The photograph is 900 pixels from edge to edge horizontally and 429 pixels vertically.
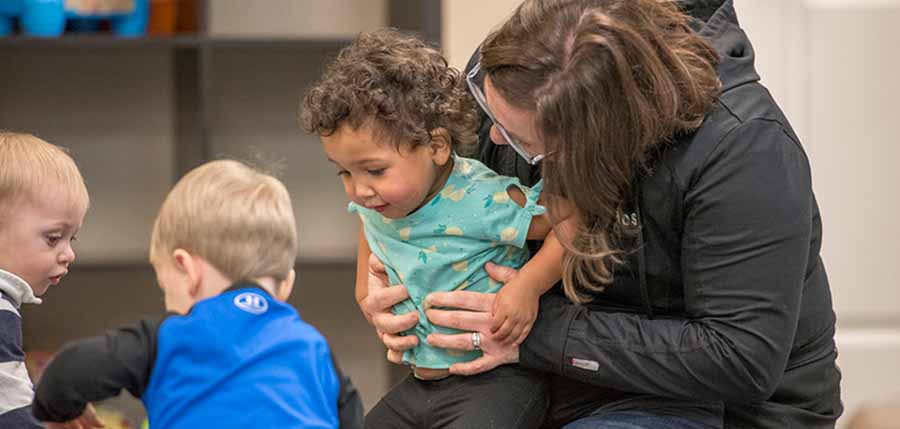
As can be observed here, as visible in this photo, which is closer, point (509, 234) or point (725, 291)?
point (725, 291)

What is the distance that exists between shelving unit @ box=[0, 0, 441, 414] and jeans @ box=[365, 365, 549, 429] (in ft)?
4.39

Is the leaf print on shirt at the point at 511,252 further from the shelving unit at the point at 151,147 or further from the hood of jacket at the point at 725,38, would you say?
the shelving unit at the point at 151,147

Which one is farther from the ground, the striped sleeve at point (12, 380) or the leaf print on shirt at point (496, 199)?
the leaf print on shirt at point (496, 199)

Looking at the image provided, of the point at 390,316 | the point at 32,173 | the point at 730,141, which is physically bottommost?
the point at 390,316

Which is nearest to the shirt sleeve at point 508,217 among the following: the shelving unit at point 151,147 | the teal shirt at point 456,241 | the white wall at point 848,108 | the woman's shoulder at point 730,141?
the teal shirt at point 456,241

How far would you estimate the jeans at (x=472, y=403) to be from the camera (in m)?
1.75

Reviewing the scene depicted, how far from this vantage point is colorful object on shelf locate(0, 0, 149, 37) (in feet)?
9.51

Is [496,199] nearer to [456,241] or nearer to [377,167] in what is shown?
[456,241]

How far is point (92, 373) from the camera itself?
1.36 metres

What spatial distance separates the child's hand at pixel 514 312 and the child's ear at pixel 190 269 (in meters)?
0.48

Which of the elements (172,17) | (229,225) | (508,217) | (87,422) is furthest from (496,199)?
(172,17)

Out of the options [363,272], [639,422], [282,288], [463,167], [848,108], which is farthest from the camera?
[848,108]

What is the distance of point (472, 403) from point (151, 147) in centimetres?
180

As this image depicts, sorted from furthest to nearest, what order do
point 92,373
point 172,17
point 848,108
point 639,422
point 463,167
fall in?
point 172,17 < point 848,108 < point 463,167 < point 639,422 < point 92,373
